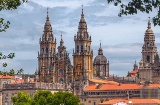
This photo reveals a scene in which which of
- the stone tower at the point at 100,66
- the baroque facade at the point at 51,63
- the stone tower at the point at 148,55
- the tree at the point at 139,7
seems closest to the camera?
the tree at the point at 139,7

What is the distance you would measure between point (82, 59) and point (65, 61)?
4421 millimetres

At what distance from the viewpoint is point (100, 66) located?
153875 mm

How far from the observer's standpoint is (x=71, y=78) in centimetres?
13562

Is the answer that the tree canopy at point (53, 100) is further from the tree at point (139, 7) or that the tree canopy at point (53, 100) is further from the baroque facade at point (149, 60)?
the tree at point (139, 7)

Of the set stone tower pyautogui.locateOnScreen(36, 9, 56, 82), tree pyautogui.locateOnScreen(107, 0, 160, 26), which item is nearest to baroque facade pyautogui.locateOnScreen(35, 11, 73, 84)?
stone tower pyautogui.locateOnScreen(36, 9, 56, 82)

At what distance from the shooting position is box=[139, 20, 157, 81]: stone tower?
5605 inches

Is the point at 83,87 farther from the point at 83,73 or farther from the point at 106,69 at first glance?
the point at 106,69

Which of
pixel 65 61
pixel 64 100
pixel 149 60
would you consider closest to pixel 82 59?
pixel 65 61

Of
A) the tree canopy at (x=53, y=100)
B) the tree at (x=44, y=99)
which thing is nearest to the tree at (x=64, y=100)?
the tree canopy at (x=53, y=100)

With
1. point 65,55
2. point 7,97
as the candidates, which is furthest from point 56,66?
point 7,97

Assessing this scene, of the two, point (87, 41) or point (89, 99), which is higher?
point (87, 41)

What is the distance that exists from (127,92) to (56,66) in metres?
16.4

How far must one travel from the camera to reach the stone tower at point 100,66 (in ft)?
504

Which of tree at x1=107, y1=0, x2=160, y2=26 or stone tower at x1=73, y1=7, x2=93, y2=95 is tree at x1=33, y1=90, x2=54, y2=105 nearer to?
stone tower at x1=73, y1=7, x2=93, y2=95
